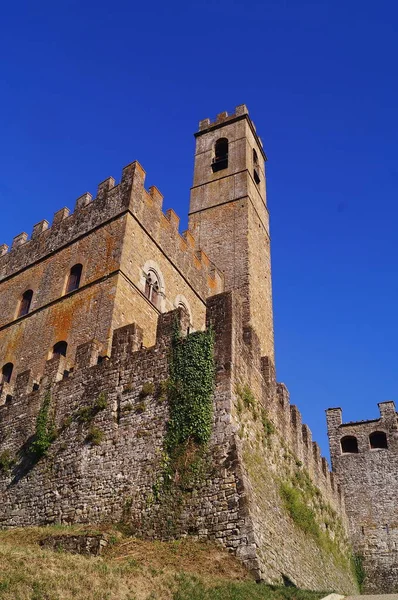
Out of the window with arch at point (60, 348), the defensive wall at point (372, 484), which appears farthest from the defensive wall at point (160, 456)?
the defensive wall at point (372, 484)

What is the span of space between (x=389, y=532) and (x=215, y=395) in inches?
532

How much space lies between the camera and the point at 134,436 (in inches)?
518

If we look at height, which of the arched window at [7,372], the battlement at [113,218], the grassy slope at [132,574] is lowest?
the grassy slope at [132,574]

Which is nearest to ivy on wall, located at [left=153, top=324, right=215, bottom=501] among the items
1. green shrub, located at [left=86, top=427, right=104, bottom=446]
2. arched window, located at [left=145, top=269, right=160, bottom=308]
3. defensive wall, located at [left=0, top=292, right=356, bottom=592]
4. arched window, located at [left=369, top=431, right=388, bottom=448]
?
defensive wall, located at [left=0, top=292, right=356, bottom=592]

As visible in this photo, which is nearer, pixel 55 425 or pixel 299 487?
pixel 55 425

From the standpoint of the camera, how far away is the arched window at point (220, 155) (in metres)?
27.9

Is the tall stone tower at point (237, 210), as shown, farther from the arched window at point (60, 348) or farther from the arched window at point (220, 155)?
the arched window at point (60, 348)

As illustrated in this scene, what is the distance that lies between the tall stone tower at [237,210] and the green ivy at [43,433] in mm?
8895

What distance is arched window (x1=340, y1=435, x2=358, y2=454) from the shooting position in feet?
83.3

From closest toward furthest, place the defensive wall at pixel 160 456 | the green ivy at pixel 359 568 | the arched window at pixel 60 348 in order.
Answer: the defensive wall at pixel 160 456
the arched window at pixel 60 348
the green ivy at pixel 359 568

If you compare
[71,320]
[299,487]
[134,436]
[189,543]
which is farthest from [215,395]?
[71,320]

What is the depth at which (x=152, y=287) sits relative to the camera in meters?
19.3

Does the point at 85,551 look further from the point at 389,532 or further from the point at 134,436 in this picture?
the point at 389,532

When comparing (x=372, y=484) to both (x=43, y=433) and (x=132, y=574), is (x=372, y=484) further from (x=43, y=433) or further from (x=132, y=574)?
(x=132, y=574)
